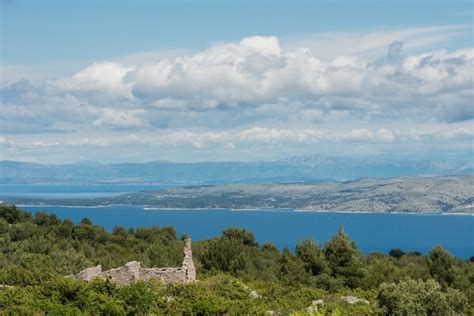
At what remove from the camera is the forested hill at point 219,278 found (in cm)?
1966

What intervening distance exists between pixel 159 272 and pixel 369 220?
18005 cm

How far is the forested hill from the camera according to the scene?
19656 mm

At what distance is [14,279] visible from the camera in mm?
23297

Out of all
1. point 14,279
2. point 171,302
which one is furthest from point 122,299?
point 14,279

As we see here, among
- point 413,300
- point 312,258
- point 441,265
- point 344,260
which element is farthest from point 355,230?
point 413,300

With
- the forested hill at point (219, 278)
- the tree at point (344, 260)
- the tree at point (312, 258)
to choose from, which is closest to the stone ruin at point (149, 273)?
the forested hill at point (219, 278)

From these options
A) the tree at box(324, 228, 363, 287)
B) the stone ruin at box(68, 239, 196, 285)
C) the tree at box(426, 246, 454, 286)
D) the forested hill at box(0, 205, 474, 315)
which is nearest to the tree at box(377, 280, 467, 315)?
the forested hill at box(0, 205, 474, 315)

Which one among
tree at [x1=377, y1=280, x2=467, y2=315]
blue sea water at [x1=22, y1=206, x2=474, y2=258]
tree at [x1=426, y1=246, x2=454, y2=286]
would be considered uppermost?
tree at [x1=377, y1=280, x2=467, y2=315]

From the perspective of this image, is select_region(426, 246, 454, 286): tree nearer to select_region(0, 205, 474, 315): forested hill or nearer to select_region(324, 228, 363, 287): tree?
select_region(0, 205, 474, 315): forested hill

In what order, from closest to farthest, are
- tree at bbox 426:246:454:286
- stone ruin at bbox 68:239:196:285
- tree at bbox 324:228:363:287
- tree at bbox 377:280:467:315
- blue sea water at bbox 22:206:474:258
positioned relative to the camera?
1. tree at bbox 377:280:467:315
2. stone ruin at bbox 68:239:196:285
3. tree at bbox 324:228:363:287
4. tree at bbox 426:246:454:286
5. blue sea water at bbox 22:206:474:258

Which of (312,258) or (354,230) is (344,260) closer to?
(312,258)

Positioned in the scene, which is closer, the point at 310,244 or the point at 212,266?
the point at 212,266

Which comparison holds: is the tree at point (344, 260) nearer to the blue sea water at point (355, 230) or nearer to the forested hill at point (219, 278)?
the forested hill at point (219, 278)

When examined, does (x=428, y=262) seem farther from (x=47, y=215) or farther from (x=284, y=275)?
(x=47, y=215)
